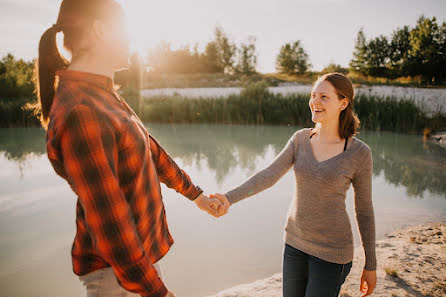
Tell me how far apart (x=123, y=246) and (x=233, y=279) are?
7.46 feet

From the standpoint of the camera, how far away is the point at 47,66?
36.5 inches

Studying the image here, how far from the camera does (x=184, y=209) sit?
4.50 metres

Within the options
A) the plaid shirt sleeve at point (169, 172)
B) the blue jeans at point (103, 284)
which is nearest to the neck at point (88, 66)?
the plaid shirt sleeve at point (169, 172)

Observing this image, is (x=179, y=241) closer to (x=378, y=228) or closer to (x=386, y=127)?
(x=378, y=228)

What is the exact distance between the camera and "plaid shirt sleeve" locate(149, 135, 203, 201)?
1312 millimetres

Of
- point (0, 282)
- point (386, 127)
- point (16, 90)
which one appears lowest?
point (0, 282)

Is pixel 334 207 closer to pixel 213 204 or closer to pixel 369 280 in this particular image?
pixel 369 280

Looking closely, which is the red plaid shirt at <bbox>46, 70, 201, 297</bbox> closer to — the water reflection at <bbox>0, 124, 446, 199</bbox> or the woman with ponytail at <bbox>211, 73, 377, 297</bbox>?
the woman with ponytail at <bbox>211, 73, 377, 297</bbox>

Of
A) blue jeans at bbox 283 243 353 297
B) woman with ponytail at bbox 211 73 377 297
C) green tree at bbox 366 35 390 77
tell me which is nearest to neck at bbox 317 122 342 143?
woman with ponytail at bbox 211 73 377 297

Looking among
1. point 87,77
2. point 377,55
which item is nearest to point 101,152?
point 87,77

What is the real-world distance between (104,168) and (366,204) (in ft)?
4.13

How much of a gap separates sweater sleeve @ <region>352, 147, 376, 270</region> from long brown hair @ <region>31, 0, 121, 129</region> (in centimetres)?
126

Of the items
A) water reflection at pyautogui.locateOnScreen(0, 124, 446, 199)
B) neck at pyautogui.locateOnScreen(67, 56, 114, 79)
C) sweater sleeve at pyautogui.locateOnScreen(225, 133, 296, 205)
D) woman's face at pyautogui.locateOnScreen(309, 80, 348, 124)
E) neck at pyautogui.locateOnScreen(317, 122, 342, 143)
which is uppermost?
neck at pyautogui.locateOnScreen(67, 56, 114, 79)

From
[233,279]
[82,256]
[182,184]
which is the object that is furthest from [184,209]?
[82,256]
